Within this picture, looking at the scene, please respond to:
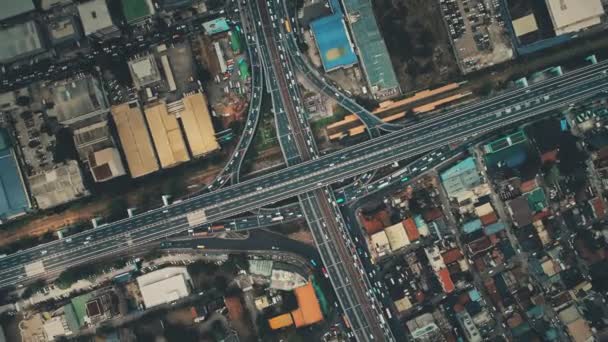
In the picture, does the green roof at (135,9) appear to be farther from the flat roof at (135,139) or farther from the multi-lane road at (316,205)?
the multi-lane road at (316,205)

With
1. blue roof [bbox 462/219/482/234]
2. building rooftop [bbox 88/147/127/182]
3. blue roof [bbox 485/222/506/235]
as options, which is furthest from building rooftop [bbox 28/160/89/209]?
blue roof [bbox 485/222/506/235]

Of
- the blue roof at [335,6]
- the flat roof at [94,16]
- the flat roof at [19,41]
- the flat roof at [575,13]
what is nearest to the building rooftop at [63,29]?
the flat roof at [94,16]

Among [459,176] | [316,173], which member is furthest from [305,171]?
[459,176]

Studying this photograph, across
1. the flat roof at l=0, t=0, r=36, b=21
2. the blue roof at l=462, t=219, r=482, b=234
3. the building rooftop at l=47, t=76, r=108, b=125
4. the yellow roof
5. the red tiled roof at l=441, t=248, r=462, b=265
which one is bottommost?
the yellow roof

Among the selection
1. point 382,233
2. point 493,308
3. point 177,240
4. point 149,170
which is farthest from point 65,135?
point 493,308

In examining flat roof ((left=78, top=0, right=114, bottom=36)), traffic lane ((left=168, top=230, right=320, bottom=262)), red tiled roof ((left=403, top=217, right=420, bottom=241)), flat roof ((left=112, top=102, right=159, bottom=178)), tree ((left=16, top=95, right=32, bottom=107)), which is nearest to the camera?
flat roof ((left=78, top=0, right=114, bottom=36))

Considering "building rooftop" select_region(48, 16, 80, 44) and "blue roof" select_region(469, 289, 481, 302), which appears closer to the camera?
"building rooftop" select_region(48, 16, 80, 44)

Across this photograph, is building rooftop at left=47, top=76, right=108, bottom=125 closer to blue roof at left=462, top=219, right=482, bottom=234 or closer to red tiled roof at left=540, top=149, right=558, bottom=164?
blue roof at left=462, top=219, right=482, bottom=234

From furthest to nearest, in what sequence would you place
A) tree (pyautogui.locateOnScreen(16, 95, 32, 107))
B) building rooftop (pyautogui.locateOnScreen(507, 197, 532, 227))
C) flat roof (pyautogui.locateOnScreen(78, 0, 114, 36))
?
tree (pyautogui.locateOnScreen(16, 95, 32, 107)) → building rooftop (pyautogui.locateOnScreen(507, 197, 532, 227)) → flat roof (pyautogui.locateOnScreen(78, 0, 114, 36))
